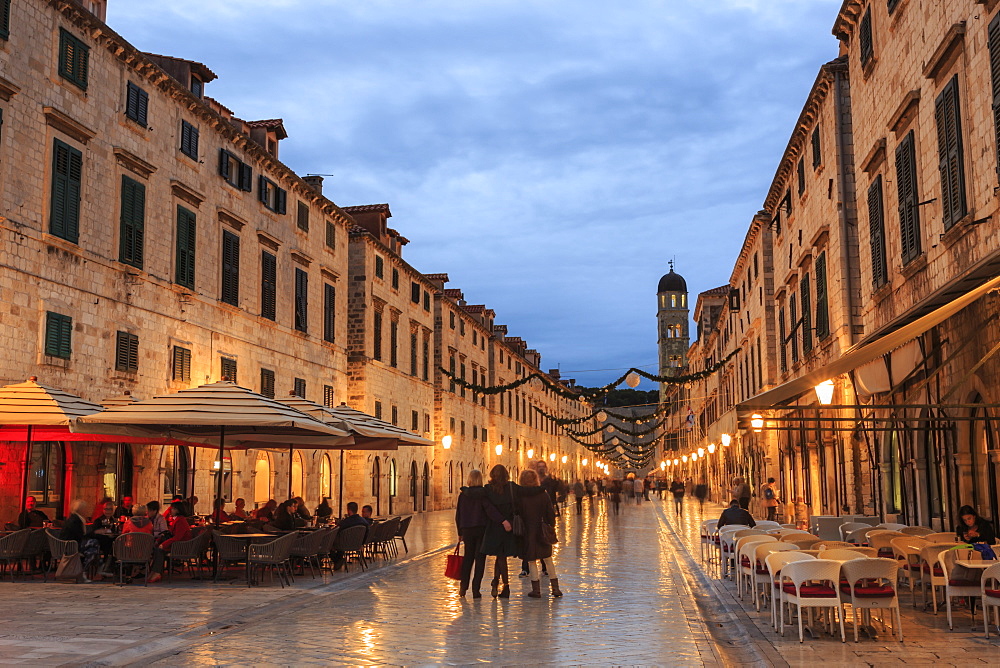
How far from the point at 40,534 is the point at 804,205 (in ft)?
67.8

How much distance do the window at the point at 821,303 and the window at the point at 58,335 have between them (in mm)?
17117

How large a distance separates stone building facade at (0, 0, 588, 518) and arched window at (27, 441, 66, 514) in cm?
4

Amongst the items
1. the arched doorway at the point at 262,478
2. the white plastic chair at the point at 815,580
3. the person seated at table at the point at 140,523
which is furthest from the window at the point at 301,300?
the white plastic chair at the point at 815,580

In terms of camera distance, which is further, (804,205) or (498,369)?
(498,369)

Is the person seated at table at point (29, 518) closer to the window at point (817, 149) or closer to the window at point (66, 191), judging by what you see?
the window at point (66, 191)

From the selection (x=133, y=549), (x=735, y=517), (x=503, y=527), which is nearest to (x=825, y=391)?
(x=735, y=517)

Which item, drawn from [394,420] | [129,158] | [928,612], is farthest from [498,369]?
Result: [928,612]

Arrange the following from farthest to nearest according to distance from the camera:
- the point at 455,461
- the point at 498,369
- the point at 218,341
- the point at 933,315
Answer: the point at 498,369 → the point at 455,461 → the point at 218,341 → the point at 933,315

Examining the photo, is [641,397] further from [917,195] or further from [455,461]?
[917,195]

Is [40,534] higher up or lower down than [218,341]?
lower down

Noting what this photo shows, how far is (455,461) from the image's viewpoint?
51625 millimetres

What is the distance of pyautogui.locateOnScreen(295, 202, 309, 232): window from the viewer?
32353 millimetres

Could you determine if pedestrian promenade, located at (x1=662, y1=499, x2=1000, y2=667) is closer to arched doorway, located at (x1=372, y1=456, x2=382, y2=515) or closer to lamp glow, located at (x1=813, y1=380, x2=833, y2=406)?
lamp glow, located at (x1=813, y1=380, x2=833, y2=406)

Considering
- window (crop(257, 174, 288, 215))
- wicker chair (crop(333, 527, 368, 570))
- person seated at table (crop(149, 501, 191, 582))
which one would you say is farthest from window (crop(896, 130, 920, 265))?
window (crop(257, 174, 288, 215))
